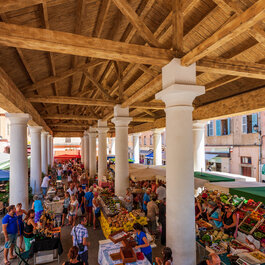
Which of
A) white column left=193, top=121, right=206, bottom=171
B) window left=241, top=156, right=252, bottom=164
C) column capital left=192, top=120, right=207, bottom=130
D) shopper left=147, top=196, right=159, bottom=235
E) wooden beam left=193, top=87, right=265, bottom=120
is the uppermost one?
wooden beam left=193, top=87, right=265, bottom=120

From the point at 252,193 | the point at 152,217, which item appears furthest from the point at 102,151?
the point at 252,193

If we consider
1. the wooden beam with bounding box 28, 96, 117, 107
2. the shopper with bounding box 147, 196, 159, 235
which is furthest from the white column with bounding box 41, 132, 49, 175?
the shopper with bounding box 147, 196, 159, 235

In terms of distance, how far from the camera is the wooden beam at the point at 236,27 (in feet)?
8.26

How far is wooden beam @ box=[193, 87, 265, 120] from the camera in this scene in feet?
23.1

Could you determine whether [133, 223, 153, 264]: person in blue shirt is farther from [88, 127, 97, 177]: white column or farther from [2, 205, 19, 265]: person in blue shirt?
[88, 127, 97, 177]: white column

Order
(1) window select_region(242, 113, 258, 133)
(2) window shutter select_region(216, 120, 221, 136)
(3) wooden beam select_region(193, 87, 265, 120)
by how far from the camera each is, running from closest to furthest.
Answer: (3) wooden beam select_region(193, 87, 265, 120)
(1) window select_region(242, 113, 258, 133)
(2) window shutter select_region(216, 120, 221, 136)

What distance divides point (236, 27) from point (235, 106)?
585 cm

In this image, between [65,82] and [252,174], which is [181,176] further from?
[252,174]

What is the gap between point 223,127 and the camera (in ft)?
57.8

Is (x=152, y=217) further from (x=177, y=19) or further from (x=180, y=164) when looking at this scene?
(x=177, y=19)

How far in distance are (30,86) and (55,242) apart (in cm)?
486

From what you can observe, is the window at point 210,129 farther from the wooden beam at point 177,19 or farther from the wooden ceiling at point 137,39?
the wooden beam at point 177,19

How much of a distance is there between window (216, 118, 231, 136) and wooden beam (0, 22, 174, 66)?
14687mm

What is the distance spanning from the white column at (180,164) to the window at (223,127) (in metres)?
14.2
